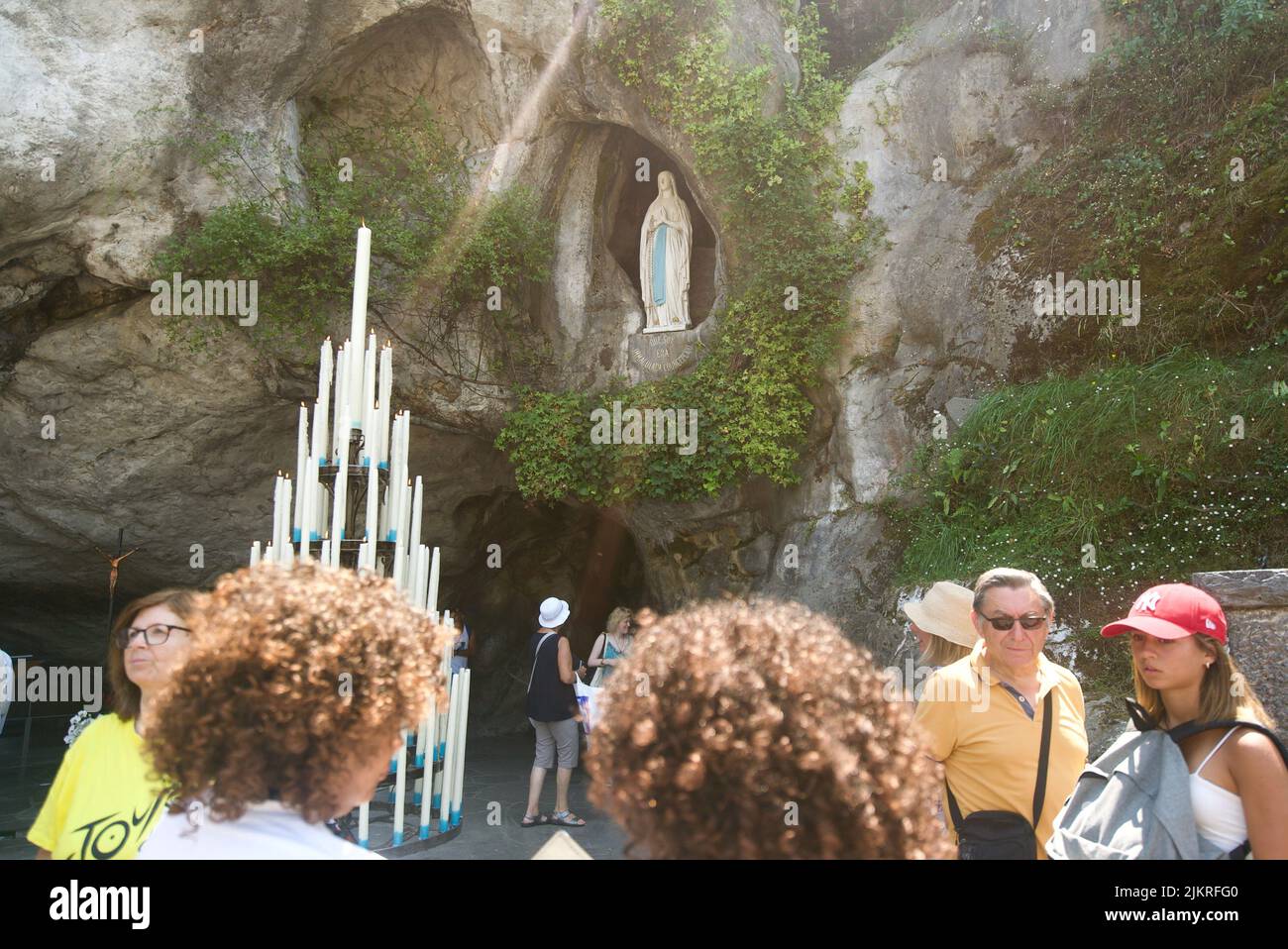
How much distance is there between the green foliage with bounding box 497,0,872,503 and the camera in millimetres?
9547

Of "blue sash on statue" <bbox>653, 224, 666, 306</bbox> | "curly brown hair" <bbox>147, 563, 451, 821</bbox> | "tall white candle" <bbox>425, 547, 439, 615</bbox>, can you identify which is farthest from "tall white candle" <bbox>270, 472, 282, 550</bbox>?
"blue sash on statue" <bbox>653, 224, 666, 306</bbox>

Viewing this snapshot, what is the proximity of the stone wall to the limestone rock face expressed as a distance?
3903 millimetres

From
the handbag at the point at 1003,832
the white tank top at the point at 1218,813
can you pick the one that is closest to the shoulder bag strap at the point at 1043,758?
the handbag at the point at 1003,832

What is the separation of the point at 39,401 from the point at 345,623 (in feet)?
35.6

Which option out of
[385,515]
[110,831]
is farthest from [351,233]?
[110,831]

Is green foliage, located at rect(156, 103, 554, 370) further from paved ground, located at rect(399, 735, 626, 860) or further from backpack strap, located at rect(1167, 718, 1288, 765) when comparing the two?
backpack strap, located at rect(1167, 718, 1288, 765)

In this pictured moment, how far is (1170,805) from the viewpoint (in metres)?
2.05

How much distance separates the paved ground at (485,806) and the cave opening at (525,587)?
1.28 meters

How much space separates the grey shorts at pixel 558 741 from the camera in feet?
22.4

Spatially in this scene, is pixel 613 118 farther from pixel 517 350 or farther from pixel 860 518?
pixel 860 518

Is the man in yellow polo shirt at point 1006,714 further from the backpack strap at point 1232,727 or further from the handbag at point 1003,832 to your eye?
the backpack strap at point 1232,727

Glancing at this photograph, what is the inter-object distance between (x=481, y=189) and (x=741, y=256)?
10.5 ft

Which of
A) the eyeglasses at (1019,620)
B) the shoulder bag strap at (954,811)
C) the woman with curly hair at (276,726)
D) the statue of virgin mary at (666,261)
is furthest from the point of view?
the statue of virgin mary at (666,261)

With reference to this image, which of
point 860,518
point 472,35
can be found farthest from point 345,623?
point 472,35
